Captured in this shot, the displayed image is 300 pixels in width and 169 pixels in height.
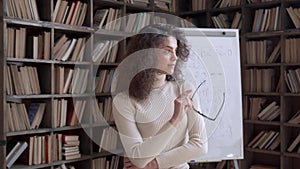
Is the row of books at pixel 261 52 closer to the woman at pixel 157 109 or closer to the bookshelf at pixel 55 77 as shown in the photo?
the bookshelf at pixel 55 77

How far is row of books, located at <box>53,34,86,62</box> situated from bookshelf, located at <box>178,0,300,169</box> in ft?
4.47

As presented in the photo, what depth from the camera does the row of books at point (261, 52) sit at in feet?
11.1

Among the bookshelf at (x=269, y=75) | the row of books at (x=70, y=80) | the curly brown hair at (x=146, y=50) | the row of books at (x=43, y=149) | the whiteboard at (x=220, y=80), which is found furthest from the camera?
the bookshelf at (x=269, y=75)

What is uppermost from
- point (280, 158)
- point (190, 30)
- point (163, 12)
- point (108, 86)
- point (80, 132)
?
point (163, 12)

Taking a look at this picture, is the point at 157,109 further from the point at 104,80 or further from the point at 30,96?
the point at 104,80

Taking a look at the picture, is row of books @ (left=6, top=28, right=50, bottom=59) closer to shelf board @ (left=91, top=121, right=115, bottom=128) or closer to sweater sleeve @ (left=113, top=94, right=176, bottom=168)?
shelf board @ (left=91, top=121, right=115, bottom=128)

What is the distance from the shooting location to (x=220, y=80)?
2.90 metres

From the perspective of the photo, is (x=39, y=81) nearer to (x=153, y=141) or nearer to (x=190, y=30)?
(x=190, y=30)

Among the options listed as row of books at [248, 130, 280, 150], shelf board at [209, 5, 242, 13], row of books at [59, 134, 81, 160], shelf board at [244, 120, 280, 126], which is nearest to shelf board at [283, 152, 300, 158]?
row of books at [248, 130, 280, 150]

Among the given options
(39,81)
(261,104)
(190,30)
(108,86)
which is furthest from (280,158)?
(39,81)

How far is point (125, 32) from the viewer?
3.39 m

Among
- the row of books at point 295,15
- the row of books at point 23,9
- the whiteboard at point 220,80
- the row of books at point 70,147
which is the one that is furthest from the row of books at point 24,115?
the row of books at point 295,15

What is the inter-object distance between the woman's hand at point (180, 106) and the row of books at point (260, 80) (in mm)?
1795

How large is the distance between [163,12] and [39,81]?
4.81 ft
